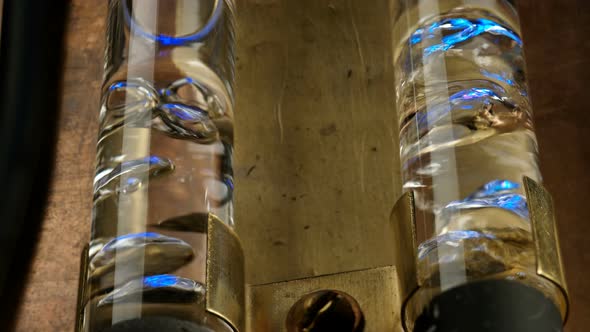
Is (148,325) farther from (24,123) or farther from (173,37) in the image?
(24,123)

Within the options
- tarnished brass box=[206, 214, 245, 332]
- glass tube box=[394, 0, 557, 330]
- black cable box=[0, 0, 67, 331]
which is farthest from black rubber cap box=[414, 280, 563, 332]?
black cable box=[0, 0, 67, 331]

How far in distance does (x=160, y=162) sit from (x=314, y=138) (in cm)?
20

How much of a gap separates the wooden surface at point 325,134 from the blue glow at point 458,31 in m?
0.14

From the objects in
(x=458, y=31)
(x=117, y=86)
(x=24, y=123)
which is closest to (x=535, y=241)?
(x=458, y=31)

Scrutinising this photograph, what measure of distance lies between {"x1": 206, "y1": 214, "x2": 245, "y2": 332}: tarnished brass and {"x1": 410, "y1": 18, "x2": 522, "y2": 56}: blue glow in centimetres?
15

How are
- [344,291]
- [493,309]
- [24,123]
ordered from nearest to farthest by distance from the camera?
[493,309] → [344,291] → [24,123]

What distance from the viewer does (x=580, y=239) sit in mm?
688

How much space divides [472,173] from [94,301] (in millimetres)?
201

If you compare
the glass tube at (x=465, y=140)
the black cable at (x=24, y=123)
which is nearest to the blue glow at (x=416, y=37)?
the glass tube at (x=465, y=140)

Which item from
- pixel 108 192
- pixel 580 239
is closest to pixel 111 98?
pixel 108 192

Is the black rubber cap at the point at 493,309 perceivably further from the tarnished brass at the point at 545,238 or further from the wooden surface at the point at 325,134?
the wooden surface at the point at 325,134

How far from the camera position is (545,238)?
1.81ft

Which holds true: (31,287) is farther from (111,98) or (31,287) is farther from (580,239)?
(580,239)

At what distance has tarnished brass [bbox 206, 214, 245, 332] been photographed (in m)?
0.57
